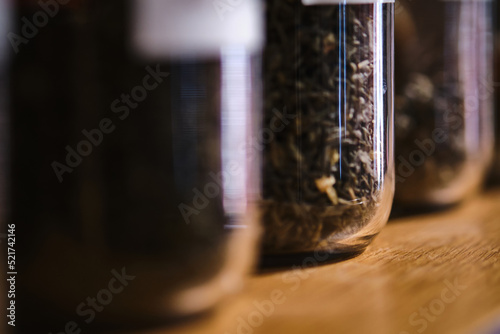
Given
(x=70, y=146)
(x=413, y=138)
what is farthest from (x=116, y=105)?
(x=413, y=138)

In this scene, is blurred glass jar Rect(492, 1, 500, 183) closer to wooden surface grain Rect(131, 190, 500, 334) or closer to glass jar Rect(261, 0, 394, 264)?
wooden surface grain Rect(131, 190, 500, 334)

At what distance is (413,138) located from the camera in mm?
793

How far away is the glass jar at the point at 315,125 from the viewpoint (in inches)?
21.1

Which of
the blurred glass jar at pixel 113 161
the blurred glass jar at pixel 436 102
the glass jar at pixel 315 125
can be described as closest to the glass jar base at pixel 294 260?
the glass jar at pixel 315 125

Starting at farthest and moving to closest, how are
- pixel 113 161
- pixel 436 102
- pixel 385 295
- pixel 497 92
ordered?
pixel 497 92 < pixel 436 102 < pixel 385 295 < pixel 113 161

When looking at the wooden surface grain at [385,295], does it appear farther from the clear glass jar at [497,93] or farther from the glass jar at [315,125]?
the clear glass jar at [497,93]

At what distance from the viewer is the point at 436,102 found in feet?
2.62

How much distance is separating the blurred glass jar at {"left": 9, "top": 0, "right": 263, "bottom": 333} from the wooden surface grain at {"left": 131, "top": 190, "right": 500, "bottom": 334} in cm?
4

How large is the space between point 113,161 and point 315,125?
0.65 feet

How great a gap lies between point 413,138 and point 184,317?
0.45 m

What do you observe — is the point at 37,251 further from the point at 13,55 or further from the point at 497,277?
the point at 497,277

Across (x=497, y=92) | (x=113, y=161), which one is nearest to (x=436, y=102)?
(x=497, y=92)

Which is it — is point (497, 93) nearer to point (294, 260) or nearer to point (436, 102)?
point (436, 102)

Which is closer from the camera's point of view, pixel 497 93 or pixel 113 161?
pixel 113 161
